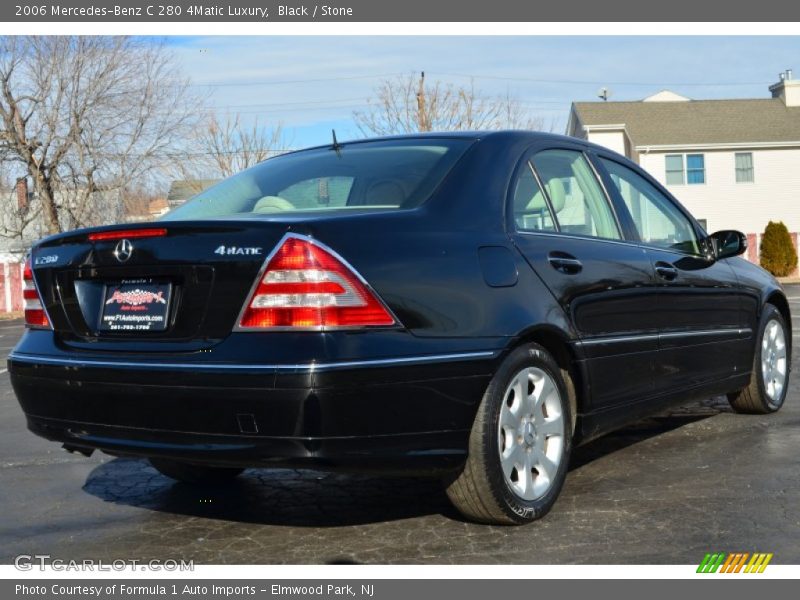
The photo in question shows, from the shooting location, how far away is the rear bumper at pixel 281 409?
3381 millimetres

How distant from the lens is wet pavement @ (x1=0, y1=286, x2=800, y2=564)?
371 cm

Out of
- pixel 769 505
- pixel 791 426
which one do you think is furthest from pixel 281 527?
pixel 791 426

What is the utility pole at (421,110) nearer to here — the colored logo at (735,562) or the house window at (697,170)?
the house window at (697,170)

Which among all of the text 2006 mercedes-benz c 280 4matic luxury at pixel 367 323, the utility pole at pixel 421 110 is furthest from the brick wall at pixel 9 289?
the text 2006 mercedes-benz c 280 4matic luxury at pixel 367 323

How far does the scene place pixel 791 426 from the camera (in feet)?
19.9

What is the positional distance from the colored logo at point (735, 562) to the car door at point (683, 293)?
152cm

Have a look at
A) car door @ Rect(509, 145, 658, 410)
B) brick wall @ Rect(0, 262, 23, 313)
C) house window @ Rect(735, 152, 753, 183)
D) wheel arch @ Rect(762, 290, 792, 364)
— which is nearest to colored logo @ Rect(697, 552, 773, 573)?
car door @ Rect(509, 145, 658, 410)

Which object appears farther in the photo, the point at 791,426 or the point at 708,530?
the point at 791,426

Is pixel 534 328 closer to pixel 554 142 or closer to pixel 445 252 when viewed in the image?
pixel 445 252

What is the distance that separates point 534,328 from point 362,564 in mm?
1158

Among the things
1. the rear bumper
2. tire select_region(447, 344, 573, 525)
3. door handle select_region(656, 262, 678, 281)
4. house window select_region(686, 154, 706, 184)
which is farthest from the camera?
house window select_region(686, 154, 706, 184)

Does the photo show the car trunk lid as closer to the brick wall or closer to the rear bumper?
the rear bumper

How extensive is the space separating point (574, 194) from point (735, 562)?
1971 millimetres

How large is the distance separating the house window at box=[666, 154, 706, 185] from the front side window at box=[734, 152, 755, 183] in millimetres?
1364
